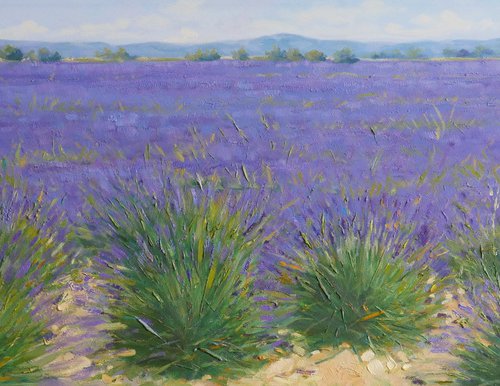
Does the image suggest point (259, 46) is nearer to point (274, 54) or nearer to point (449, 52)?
point (274, 54)

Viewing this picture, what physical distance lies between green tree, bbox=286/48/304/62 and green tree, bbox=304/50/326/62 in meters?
0.05

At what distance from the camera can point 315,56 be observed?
3791 millimetres

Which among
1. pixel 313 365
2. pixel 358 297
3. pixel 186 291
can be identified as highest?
pixel 186 291

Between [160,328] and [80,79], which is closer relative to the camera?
[160,328]

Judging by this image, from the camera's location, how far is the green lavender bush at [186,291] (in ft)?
7.27

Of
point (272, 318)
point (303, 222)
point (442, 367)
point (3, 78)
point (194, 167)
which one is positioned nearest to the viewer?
point (442, 367)

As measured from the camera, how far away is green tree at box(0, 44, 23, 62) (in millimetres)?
3448

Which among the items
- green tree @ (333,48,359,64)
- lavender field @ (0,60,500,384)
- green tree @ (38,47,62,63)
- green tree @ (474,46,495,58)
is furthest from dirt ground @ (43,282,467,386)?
green tree @ (474,46,495,58)

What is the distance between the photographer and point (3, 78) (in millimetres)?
3814

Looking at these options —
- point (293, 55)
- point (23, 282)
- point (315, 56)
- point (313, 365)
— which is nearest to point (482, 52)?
point (315, 56)

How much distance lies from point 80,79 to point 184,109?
0.69 meters

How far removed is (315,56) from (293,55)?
0.15m

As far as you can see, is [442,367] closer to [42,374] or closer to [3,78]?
[42,374]

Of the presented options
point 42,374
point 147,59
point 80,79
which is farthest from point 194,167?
point 42,374
